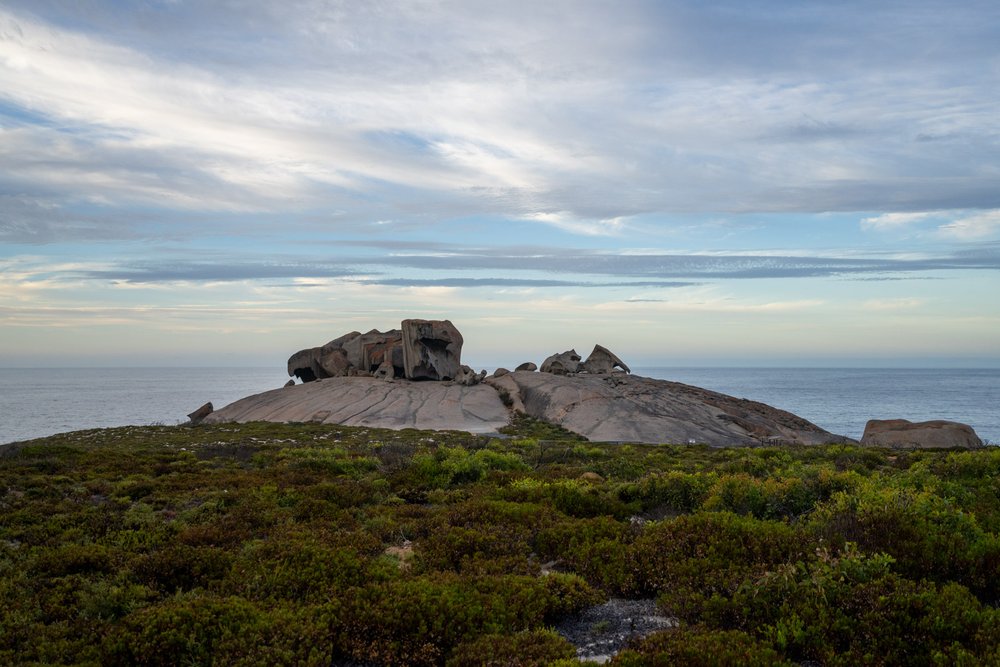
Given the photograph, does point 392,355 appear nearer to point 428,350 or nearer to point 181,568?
point 428,350

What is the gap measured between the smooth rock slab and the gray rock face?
3454 millimetres

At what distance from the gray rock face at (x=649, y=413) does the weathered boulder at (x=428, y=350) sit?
196 inches

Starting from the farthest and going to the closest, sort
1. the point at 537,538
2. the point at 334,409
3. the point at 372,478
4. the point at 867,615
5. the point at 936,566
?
the point at 334,409 → the point at 372,478 → the point at 537,538 → the point at 936,566 → the point at 867,615

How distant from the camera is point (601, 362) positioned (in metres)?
64.1

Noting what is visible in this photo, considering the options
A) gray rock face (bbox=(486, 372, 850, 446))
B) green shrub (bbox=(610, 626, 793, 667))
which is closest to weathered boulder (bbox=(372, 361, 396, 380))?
gray rock face (bbox=(486, 372, 850, 446))

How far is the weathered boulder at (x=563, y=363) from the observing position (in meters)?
62.9

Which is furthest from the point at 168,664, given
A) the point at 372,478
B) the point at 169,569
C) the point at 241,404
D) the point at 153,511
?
the point at 241,404

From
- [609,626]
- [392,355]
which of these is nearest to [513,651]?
[609,626]

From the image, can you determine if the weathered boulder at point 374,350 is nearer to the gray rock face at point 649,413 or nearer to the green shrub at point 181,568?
the gray rock face at point 649,413

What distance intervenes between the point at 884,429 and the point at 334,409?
36.1m

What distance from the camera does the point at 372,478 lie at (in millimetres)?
17859

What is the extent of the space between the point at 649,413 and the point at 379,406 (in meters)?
19.7

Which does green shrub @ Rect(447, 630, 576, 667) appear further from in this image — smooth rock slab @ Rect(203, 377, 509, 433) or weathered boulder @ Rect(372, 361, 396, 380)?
weathered boulder @ Rect(372, 361, 396, 380)

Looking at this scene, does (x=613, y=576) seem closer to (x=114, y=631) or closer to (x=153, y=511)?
(x=114, y=631)
